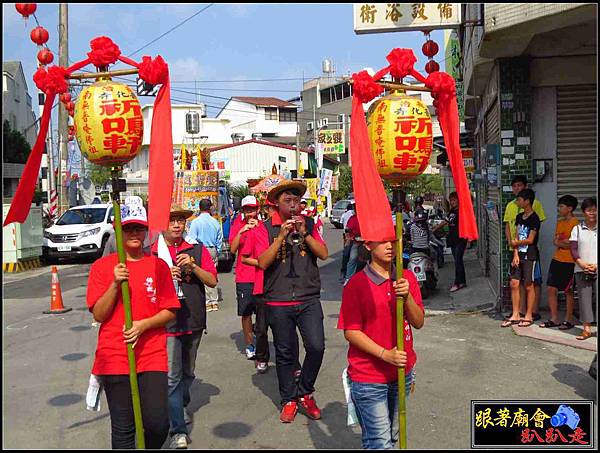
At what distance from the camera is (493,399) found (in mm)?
5672

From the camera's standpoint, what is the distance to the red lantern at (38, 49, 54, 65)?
14.6ft

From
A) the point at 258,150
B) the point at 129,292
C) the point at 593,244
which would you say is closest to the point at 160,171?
the point at 129,292

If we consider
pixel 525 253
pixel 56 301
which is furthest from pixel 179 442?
pixel 56 301

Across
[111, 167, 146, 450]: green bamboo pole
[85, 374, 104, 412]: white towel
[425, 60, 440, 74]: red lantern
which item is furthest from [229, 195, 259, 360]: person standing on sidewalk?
[111, 167, 146, 450]: green bamboo pole

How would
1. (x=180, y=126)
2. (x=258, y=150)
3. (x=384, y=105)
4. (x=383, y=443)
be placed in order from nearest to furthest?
(x=383, y=443) < (x=384, y=105) < (x=258, y=150) < (x=180, y=126)

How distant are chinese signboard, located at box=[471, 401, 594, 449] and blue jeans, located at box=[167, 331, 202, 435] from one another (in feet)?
7.36

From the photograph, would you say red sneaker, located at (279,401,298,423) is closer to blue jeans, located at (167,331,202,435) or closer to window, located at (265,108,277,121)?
blue jeans, located at (167,331,202,435)

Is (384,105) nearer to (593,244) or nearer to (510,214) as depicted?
(593,244)

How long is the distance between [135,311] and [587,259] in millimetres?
5428

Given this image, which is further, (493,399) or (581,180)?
(581,180)

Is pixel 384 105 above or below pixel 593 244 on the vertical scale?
above

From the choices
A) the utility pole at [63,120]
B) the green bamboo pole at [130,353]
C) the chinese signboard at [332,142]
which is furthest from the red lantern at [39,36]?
the chinese signboard at [332,142]

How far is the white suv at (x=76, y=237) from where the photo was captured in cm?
1825

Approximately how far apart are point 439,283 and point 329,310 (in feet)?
10.1
